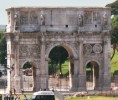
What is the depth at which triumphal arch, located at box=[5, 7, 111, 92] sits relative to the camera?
250ft

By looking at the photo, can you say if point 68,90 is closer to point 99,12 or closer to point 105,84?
point 105,84

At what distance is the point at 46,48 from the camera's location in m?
76.9

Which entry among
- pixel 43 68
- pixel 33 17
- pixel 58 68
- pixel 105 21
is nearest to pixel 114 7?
pixel 58 68

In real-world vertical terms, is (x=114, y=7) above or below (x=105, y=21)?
above

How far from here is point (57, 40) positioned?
77.0 m

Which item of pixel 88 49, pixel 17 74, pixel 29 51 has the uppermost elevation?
pixel 88 49

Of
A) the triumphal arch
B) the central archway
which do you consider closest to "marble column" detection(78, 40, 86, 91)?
the triumphal arch

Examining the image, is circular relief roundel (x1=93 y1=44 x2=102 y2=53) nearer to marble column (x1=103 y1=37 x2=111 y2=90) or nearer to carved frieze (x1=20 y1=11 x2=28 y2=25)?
marble column (x1=103 y1=37 x2=111 y2=90)

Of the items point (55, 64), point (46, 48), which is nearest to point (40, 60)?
point (46, 48)

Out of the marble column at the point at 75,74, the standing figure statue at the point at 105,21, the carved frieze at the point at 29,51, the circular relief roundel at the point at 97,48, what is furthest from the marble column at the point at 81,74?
the carved frieze at the point at 29,51

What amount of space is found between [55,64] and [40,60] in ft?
120

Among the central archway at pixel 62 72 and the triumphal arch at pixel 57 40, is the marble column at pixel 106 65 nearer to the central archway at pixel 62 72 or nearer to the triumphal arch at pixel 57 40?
the triumphal arch at pixel 57 40

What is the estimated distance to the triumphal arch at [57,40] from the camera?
250ft

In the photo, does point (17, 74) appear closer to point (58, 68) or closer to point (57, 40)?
point (57, 40)
